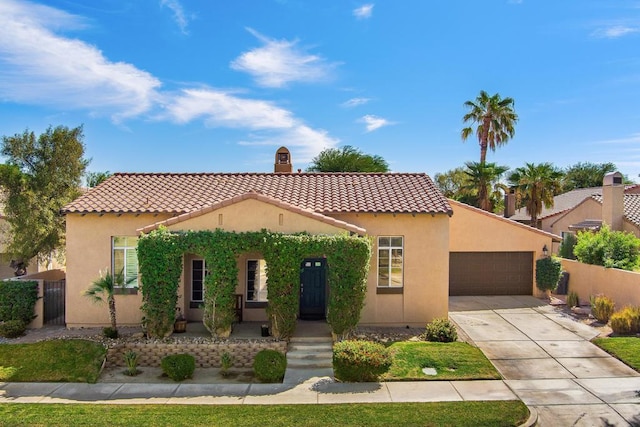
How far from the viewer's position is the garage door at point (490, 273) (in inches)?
943

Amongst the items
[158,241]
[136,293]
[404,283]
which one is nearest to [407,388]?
[404,283]

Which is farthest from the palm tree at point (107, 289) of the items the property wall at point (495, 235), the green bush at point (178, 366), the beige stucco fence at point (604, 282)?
the beige stucco fence at point (604, 282)

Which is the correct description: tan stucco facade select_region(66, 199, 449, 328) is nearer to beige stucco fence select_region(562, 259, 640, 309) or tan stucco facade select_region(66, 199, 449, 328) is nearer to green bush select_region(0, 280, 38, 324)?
green bush select_region(0, 280, 38, 324)

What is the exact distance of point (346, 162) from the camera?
4988 centimetres

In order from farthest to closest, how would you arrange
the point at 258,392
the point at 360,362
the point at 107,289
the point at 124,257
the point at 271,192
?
the point at 271,192 < the point at 124,257 < the point at 107,289 < the point at 360,362 < the point at 258,392

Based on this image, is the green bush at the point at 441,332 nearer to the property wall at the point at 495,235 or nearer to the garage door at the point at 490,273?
the garage door at the point at 490,273

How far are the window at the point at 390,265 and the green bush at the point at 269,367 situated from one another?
5.72 metres

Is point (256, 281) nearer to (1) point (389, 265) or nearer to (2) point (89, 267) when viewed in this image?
(1) point (389, 265)

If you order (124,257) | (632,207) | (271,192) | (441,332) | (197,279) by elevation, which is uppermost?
(271,192)

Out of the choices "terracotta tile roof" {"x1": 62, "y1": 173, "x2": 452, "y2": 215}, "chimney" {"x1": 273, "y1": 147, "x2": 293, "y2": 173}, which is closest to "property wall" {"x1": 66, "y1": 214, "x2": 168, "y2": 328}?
"terracotta tile roof" {"x1": 62, "y1": 173, "x2": 452, "y2": 215}

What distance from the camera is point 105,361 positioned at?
575 inches

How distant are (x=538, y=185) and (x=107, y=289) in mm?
28278

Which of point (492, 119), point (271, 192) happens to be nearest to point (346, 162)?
point (492, 119)

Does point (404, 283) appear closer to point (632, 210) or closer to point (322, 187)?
point (322, 187)
